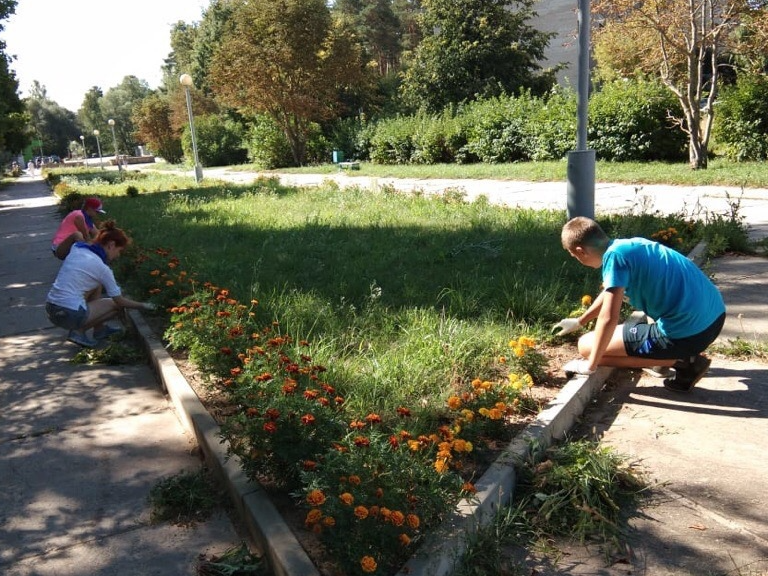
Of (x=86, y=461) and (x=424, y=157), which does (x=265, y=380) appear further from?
(x=424, y=157)

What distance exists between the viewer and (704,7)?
45.9 feet

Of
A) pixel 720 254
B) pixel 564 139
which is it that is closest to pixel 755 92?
pixel 564 139

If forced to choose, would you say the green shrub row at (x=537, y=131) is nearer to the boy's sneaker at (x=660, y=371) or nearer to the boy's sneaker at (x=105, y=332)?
the boy's sneaker at (x=660, y=371)

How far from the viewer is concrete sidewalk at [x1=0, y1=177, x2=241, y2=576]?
296 cm

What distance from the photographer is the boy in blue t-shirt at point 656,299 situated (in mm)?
3723

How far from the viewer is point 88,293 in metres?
6.20

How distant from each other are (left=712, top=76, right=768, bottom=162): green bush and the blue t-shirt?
13847 millimetres

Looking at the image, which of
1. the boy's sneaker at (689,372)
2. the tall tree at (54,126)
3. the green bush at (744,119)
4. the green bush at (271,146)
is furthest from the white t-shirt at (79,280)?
the tall tree at (54,126)

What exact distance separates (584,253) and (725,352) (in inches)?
61.7

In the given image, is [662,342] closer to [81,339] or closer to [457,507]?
[457,507]

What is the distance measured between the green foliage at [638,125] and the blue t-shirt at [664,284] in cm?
1470

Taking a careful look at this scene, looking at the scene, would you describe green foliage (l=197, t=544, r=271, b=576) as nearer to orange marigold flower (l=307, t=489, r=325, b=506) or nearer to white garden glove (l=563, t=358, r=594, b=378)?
orange marigold flower (l=307, t=489, r=325, b=506)

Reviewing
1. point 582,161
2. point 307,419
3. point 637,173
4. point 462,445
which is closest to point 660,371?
point 462,445

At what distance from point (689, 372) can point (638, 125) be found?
49.4 ft
